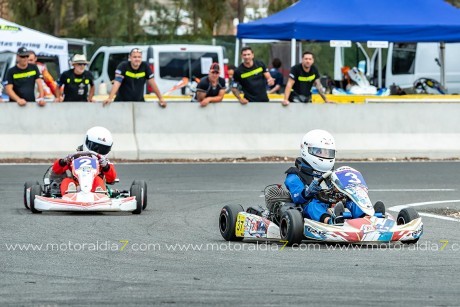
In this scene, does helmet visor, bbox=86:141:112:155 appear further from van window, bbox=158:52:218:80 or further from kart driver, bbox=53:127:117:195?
van window, bbox=158:52:218:80

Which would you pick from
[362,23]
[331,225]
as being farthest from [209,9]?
[331,225]

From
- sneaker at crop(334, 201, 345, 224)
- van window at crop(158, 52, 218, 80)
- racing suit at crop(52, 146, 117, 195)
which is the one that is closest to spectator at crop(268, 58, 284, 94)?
van window at crop(158, 52, 218, 80)

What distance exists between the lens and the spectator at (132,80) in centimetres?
1980

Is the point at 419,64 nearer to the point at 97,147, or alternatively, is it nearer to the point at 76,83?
the point at 76,83

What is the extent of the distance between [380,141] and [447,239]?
9.94m

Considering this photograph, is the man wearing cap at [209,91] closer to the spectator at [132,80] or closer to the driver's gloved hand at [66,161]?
the spectator at [132,80]

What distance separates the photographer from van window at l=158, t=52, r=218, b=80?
31.3m

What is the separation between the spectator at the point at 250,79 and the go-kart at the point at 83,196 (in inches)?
272

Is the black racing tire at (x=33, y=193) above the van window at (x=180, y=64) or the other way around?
above

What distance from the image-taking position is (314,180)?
35.0ft

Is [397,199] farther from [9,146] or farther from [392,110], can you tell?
[9,146]

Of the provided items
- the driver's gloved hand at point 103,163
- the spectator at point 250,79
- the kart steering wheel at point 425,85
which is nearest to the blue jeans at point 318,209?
the driver's gloved hand at point 103,163

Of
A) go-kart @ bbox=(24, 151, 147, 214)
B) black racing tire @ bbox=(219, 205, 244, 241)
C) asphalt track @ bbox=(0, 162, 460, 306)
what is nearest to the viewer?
asphalt track @ bbox=(0, 162, 460, 306)

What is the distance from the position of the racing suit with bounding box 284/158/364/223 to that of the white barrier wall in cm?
938
